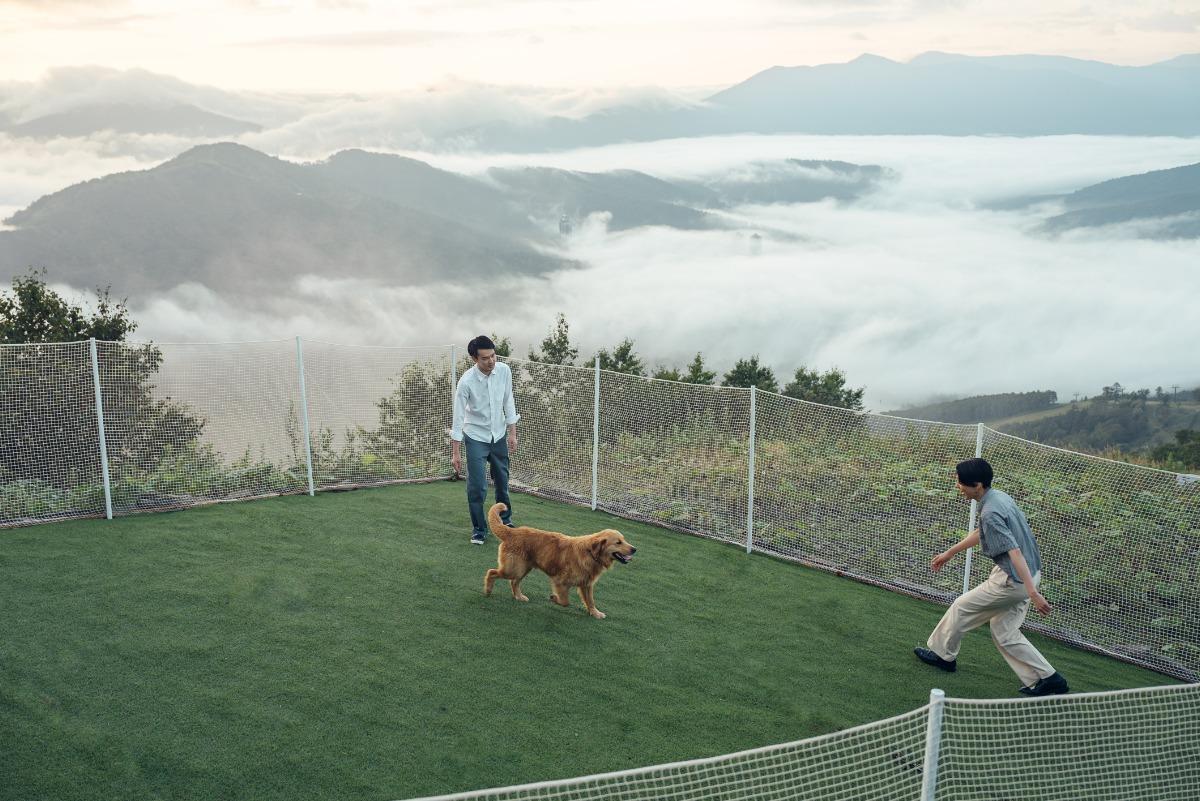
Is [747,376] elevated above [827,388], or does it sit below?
above

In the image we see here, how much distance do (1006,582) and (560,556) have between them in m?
3.15

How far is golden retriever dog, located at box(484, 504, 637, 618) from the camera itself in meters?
6.74

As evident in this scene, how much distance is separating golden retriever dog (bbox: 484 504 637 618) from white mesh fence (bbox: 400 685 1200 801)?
204cm

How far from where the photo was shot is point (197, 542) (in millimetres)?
8297

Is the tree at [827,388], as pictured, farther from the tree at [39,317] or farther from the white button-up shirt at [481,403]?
the white button-up shirt at [481,403]

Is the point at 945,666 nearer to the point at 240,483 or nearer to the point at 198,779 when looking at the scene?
the point at 198,779

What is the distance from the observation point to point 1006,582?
5.93 m

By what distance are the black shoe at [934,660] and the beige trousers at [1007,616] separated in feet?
1.40

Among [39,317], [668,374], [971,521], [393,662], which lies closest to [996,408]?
[668,374]

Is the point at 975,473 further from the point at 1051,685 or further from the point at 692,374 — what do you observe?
the point at 692,374

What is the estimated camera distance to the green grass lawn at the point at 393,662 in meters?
→ 4.88

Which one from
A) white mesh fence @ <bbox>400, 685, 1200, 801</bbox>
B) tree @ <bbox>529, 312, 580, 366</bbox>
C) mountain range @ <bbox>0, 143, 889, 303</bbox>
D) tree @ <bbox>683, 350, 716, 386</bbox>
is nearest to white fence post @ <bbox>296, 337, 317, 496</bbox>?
white mesh fence @ <bbox>400, 685, 1200, 801</bbox>

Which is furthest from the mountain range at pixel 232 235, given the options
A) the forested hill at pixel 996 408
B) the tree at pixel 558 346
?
the tree at pixel 558 346

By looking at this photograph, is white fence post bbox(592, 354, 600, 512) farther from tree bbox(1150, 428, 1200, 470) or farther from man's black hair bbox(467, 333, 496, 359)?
tree bbox(1150, 428, 1200, 470)
